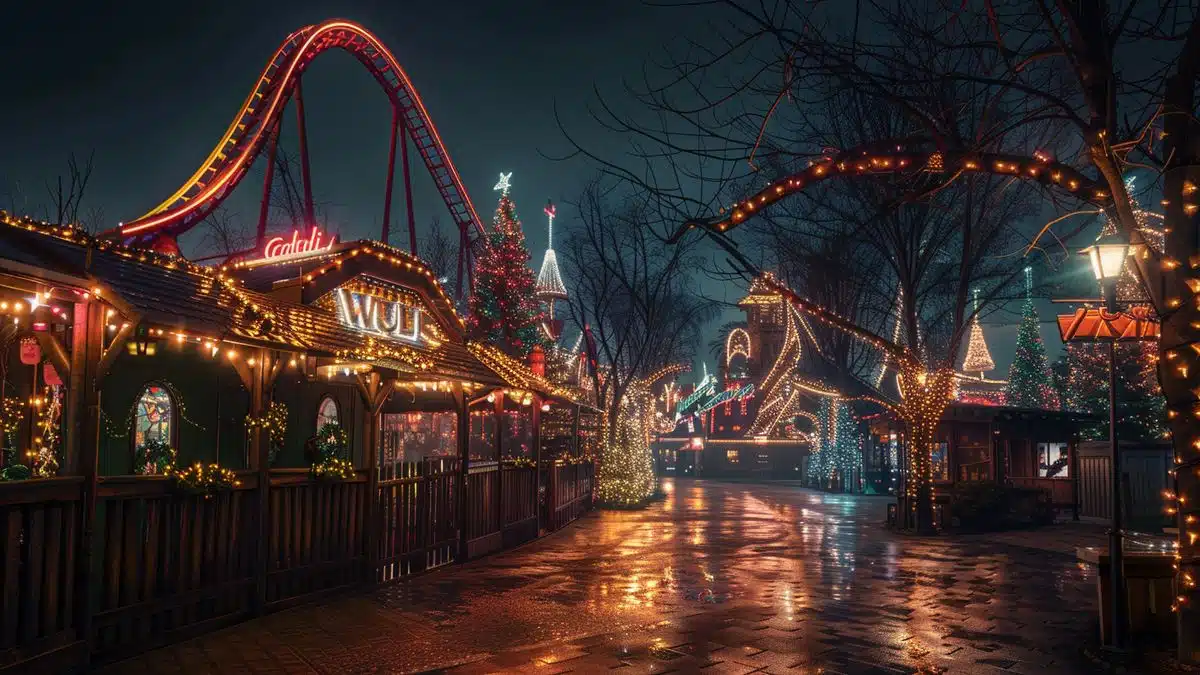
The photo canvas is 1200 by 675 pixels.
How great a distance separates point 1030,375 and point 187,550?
47.2m

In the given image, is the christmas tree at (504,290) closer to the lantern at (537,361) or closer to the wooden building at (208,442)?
the lantern at (537,361)

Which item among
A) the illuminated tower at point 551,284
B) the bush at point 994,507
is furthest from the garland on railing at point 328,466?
the illuminated tower at point 551,284

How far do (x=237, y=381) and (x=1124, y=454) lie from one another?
19.5m

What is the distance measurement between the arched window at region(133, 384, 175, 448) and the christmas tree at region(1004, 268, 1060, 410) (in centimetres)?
4325

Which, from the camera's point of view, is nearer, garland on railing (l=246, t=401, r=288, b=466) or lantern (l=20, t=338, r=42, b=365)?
garland on railing (l=246, t=401, r=288, b=466)

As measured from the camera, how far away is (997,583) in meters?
11.8

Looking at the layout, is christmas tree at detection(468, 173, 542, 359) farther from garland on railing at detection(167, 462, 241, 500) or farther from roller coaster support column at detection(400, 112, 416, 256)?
garland on railing at detection(167, 462, 241, 500)

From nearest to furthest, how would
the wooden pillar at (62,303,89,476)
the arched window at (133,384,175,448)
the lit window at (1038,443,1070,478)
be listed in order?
the wooden pillar at (62,303,89,476) < the arched window at (133,384,175,448) < the lit window at (1038,443,1070,478)

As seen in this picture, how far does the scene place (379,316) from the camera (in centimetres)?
1401

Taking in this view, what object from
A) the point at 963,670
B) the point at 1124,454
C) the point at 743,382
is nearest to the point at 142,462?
the point at 963,670

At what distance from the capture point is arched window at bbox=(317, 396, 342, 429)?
16141mm

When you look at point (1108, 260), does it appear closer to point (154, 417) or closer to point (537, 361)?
point (154, 417)

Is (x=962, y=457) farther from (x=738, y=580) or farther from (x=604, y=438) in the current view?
(x=738, y=580)

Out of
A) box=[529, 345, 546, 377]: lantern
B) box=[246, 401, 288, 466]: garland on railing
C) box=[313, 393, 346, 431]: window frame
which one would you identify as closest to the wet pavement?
box=[246, 401, 288, 466]: garland on railing
